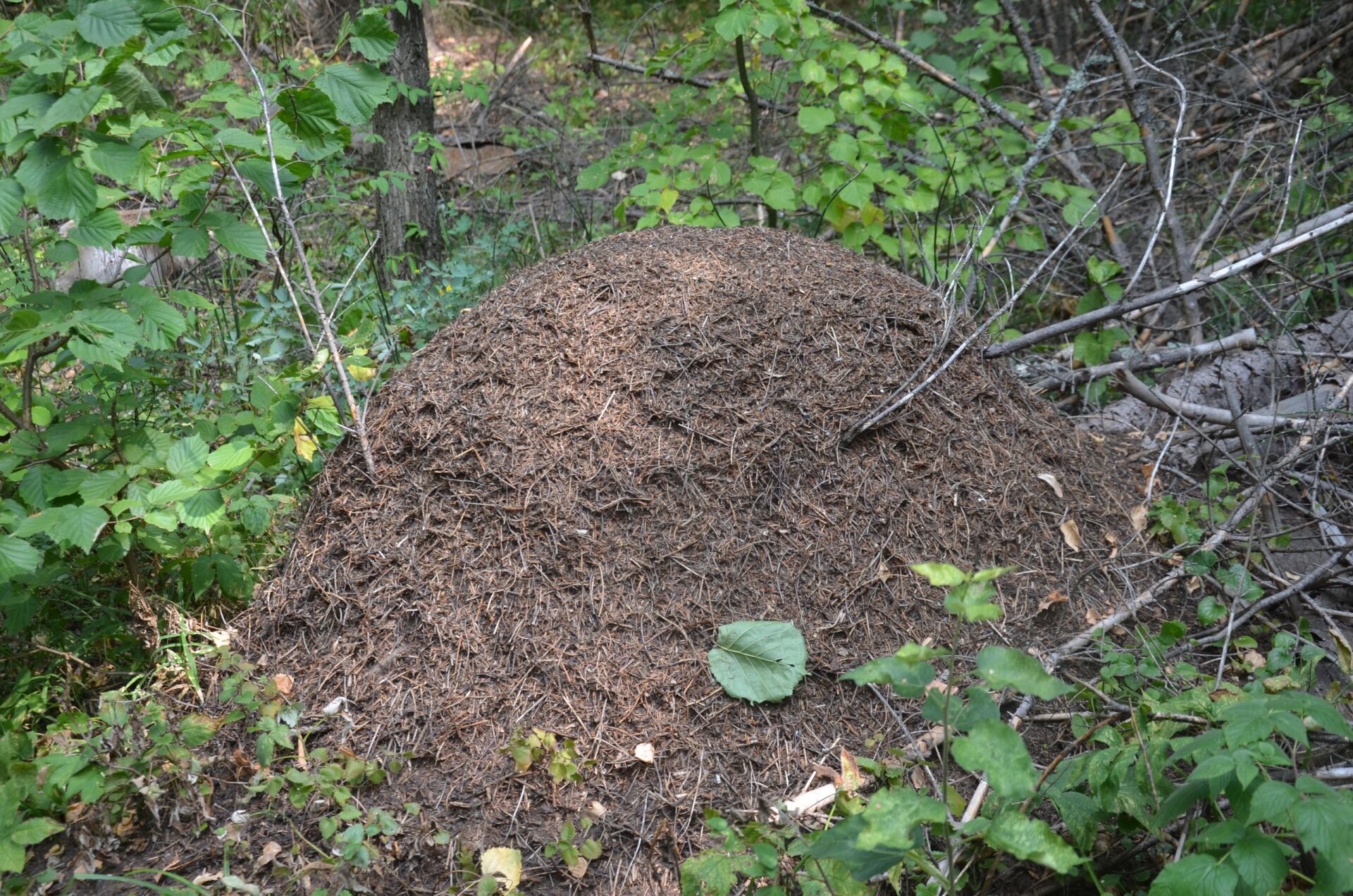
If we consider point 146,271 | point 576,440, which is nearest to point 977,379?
point 576,440

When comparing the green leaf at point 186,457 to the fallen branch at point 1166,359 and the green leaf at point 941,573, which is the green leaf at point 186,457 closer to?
the green leaf at point 941,573

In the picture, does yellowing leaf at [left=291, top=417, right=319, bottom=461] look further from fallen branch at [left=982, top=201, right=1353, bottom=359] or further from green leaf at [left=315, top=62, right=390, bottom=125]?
fallen branch at [left=982, top=201, right=1353, bottom=359]

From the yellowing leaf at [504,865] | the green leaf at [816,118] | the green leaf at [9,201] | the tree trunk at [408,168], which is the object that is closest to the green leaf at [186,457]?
the green leaf at [9,201]

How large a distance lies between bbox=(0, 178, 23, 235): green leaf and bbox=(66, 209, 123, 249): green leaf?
0.16 metres

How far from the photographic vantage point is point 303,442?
116 inches

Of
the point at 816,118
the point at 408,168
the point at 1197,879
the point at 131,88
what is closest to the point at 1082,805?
the point at 1197,879

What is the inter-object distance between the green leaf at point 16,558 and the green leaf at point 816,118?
11.5ft

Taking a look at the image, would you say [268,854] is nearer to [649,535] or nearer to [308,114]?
[649,535]

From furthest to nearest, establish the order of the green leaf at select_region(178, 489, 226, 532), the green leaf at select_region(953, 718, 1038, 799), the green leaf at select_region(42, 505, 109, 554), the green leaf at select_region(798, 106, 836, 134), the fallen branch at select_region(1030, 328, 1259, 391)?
the green leaf at select_region(798, 106, 836, 134)
the fallen branch at select_region(1030, 328, 1259, 391)
the green leaf at select_region(178, 489, 226, 532)
the green leaf at select_region(42, 505, 109, 554)
the green leaf at select_region(953, 718, 1038, 799)

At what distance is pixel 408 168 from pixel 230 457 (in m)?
2.94

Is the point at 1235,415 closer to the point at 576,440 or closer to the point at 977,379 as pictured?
the point at 977,379

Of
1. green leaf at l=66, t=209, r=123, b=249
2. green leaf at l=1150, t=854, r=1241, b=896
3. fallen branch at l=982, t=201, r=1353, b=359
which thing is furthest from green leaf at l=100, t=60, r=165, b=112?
green leaf at l=1150, t=854, r=1241, b=896

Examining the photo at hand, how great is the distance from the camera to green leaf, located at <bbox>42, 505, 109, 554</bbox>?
227cm

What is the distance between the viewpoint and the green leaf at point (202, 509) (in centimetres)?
243
